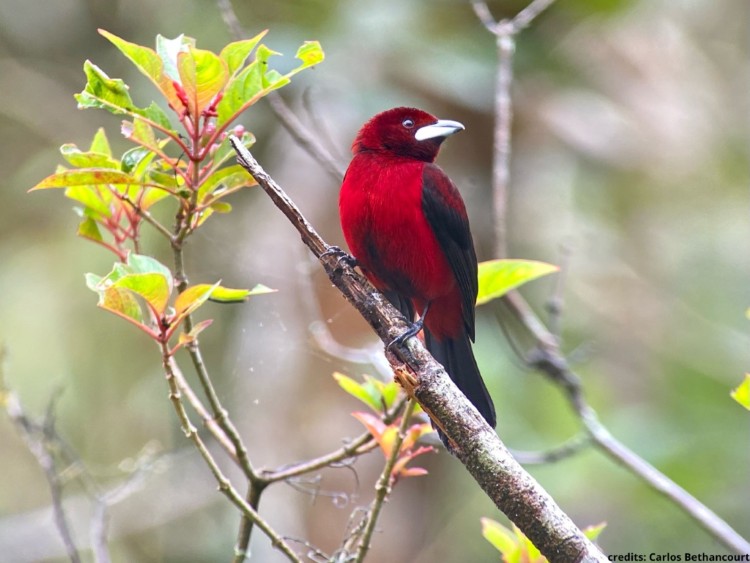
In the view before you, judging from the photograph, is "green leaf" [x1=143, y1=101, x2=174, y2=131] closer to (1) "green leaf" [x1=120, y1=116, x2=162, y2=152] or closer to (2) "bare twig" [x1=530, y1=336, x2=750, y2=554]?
(1) "green leaf" [x1=120, y1=116, x2=162, y2=152]

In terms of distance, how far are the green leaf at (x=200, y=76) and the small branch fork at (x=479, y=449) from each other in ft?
0.35

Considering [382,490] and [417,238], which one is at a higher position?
[417,238]

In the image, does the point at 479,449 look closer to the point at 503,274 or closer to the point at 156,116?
the point at 503,274

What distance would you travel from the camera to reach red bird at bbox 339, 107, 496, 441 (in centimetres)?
291

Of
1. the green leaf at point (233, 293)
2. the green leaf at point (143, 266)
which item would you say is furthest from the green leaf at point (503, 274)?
the green leaf at point (143, 266)

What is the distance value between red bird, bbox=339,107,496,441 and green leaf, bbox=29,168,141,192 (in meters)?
1.06

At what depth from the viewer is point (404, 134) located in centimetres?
325

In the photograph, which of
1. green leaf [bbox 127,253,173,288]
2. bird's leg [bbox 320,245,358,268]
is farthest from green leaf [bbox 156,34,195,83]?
bird's leg [bbox 320,245,358,268]

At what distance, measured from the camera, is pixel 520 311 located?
3.69m

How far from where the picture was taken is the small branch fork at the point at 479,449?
1.77m

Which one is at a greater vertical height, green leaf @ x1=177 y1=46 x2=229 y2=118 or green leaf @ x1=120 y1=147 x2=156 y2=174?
green leaf @ x1=177 y1=46 x2=229 y2=118

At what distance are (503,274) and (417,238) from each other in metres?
0.63

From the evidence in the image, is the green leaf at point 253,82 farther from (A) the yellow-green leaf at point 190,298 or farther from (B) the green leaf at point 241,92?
(A) the yellow-green leaf at point 190,298

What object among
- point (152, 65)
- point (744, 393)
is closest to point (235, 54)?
point (152, 65)
